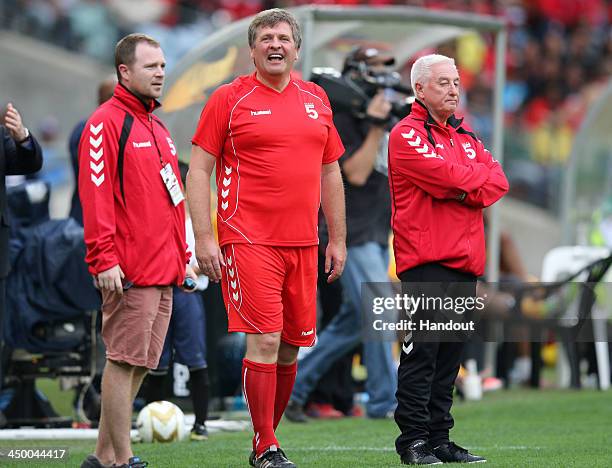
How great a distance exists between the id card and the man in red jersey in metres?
0.08

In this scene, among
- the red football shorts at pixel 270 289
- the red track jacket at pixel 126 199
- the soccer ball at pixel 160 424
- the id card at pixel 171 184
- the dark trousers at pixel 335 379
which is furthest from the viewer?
the dark trousers at pixel 335 379

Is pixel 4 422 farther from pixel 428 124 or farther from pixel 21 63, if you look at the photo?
pixel 21 63

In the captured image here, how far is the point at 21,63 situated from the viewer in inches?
917

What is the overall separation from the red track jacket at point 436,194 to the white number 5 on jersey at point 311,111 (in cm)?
44

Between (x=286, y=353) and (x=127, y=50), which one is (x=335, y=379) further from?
(x=127, y=50)

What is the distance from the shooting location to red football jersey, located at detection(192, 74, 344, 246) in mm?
6812

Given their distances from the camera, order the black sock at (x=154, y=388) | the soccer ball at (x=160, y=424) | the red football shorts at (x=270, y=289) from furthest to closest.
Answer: the black sock at (x=154, y=388), the soccer ball at (x=160, y=424), the red football shorts at (x=270, y=289)

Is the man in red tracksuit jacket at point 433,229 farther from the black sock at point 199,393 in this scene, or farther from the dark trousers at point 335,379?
the dark trousers at point 335,379

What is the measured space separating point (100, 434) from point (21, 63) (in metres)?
17.2

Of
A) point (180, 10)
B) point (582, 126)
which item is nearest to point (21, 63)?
point (180, 10)

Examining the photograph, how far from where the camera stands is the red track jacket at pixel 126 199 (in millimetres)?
6598

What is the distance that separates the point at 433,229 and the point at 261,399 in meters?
1.16

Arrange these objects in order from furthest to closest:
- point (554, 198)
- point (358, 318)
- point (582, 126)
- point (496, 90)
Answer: point (554, 198) → point (582, 126) → point (496, 90) → point (358, 318)

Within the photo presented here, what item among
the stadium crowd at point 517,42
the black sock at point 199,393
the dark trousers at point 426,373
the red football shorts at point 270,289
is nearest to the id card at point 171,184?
the red football shorts at point 270,289
